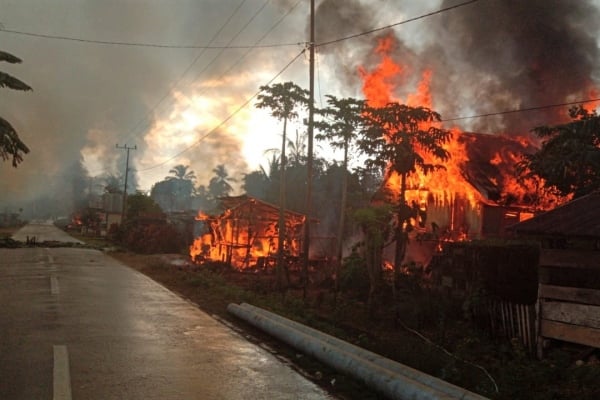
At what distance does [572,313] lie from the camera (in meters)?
8.15

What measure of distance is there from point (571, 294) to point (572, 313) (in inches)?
11.3

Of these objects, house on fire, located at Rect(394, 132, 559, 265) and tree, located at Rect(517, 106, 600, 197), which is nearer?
tree, located at Rect(517, 106, 600, 197)

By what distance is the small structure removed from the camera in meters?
8.00

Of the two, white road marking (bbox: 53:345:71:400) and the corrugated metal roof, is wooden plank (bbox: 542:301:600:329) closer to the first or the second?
the corrugated metal roof

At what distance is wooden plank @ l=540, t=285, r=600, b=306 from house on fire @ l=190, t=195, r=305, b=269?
16174 mm

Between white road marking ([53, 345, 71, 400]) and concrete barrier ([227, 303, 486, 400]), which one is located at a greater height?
concrete barrier ([227, 303, 486, 400])

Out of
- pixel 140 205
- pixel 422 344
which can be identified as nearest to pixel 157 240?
pixel 140 205

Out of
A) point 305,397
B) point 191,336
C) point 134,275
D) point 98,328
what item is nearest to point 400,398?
point 305,397

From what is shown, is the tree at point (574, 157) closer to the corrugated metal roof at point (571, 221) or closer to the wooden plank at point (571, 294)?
the corrugated metal roof at point (571, 221)

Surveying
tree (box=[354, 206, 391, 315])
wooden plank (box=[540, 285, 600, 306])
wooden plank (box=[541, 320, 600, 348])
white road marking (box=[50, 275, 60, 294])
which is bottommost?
white road marking (box=[50, 275, 60, 294])

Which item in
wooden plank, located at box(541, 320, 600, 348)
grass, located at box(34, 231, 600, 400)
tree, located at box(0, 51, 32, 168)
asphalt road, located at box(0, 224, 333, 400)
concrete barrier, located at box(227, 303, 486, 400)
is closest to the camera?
concrete barrier, located at box(227, 303, 486, 400)

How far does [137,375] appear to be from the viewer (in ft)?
21.3

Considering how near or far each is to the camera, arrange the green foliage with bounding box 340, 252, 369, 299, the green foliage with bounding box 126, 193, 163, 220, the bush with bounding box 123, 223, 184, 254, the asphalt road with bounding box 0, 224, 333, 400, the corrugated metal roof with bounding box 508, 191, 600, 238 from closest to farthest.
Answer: the asphalt road with bounding box 0, 224, 333, 400 < the corrugated metal roof with bounding box 508, 191, 600, 238 < the green foliage with bounding box 340, 252, 369, 299 < the bush with bounding box 123, 223, 184, 254 < the green foliage with bounding box 126, 193, 163, 220

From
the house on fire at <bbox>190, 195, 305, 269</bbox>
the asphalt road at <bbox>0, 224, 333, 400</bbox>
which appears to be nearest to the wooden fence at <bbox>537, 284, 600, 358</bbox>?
the asphalt road at <bbox>0, 224, 333, 400</bbox>
